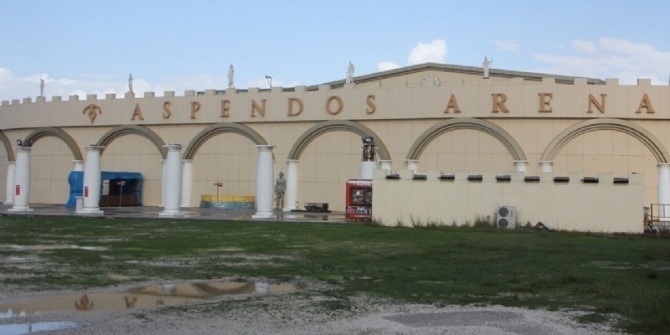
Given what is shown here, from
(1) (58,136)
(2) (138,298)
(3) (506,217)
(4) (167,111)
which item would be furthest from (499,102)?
(2) (138,298)

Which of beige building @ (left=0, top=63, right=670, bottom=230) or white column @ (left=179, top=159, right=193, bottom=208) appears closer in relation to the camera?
beige building @ (left=0, top=63, right=670, bottom=230)

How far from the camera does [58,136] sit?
50000mm

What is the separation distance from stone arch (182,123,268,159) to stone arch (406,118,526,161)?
31.8 feet

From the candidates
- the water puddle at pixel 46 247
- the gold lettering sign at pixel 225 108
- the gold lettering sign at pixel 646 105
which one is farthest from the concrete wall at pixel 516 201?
the gold lettering sign at pixel 225 108

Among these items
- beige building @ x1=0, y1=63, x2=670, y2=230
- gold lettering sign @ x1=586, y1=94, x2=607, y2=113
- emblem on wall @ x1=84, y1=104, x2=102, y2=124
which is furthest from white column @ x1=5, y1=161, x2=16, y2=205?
gold lettering sign @ x1=586, y1=94, x2=607, y2=113

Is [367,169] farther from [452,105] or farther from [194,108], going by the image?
[194,108]

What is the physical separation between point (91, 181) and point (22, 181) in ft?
17.3

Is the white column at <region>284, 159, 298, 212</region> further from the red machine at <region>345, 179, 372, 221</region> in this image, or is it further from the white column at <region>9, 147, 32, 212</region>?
the white column at <region>9, 147, 32, 212</region>

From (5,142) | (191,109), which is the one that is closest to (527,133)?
(191,109)

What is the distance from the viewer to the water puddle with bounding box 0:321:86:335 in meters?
8.71

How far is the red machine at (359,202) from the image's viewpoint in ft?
111

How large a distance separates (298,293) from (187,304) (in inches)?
79.1

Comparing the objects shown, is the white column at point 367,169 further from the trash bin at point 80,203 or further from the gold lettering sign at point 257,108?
the trash bin at point 80,203

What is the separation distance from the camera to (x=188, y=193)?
152ft
